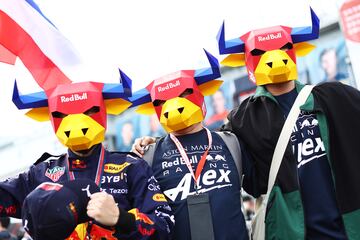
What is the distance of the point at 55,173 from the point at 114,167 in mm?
385

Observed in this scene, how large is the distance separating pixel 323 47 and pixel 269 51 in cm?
1667

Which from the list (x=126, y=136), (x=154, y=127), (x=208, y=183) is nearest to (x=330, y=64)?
(x=154, y=127)

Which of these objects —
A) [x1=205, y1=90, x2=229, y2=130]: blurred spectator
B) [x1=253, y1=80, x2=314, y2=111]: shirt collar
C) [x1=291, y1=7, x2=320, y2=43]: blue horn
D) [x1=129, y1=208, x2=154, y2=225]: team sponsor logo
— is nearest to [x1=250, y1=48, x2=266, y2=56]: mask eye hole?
[x1=253, y1=80, x2=314, y2=111]: shirt collar

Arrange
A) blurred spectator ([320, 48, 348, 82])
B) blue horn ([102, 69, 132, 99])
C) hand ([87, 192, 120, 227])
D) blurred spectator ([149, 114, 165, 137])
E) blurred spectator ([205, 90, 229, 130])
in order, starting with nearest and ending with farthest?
1. hand ([87, 192, 120, 227])
2. blue horn ([102, 69, 132, 99])
3. blurred spectator ([320, 48, 348, 82])
4. blurred spectator ([205, 90, 229, 130])
5. blurred spectator ([149, 114, 165, 137])

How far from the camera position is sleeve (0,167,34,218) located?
2740mm

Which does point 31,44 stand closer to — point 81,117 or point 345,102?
point 81,117

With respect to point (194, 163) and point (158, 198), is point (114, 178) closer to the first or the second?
point (158, 198)

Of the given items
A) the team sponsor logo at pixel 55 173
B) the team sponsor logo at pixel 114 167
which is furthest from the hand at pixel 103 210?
the team sponsor logo at pixel 55 173

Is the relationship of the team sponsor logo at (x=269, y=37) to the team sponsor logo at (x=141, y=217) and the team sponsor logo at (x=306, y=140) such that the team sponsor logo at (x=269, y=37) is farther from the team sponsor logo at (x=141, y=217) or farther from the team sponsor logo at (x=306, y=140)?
the team sponsor logo at (x=141, y=217)

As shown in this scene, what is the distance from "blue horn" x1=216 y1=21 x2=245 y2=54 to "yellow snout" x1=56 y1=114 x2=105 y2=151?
1.25 metres

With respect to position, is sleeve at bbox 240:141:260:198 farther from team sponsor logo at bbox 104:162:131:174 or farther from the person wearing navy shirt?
team sponsor logo at bbox 104:162:131:174

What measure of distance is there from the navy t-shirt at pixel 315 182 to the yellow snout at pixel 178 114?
710 millimetres

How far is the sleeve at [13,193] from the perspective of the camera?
2.74 m

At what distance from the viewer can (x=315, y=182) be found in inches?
118
